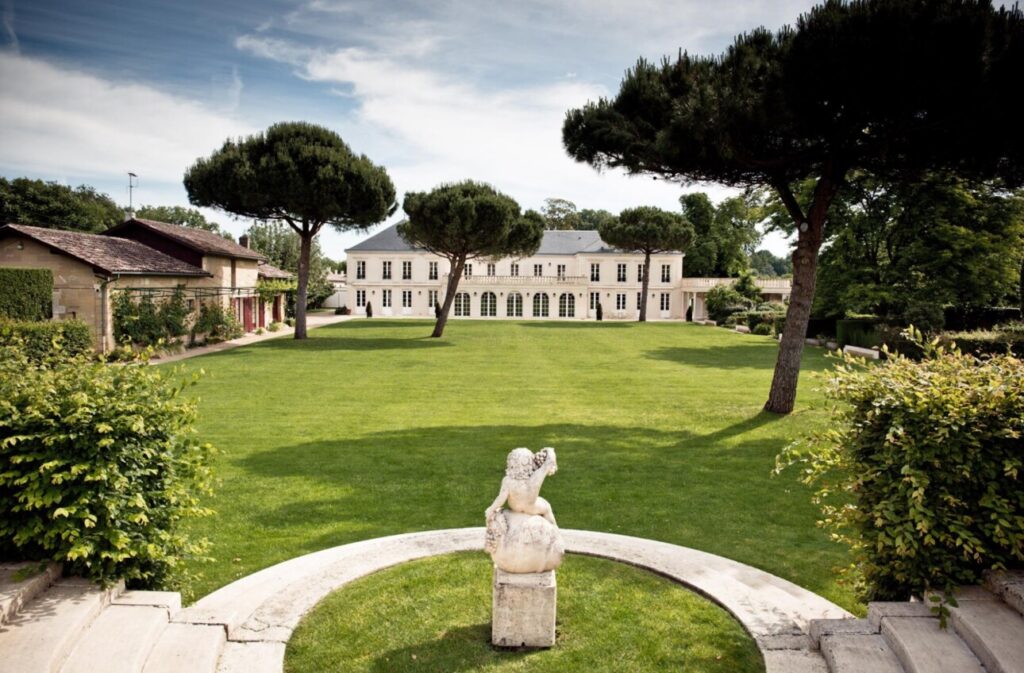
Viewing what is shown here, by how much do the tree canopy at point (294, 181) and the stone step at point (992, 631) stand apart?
1133 inches

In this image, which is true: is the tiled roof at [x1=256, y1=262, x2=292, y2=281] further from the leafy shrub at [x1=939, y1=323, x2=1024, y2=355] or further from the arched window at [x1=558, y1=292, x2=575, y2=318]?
the leafy shrub at [x1=939, y1=323, x2=1024, y2=355]

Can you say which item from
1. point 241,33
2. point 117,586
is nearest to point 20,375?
point 117,586

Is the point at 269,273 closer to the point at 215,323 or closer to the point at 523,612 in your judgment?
the point at 215,323

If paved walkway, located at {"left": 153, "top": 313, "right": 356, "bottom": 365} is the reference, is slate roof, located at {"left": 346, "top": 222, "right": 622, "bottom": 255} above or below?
above

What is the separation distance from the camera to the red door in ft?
118

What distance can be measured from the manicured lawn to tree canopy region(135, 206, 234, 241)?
70.2 m

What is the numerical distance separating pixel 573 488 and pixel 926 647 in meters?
5.26

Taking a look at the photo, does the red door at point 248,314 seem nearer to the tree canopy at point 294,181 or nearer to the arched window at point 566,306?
the tree canopy at point 294,181

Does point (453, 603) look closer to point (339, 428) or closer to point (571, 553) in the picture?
point (571, 553)

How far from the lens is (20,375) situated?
214 inches

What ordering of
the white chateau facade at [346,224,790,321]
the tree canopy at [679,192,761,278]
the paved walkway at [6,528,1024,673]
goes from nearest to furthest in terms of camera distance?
the paved walkway at [6,528,1024,673]
the white chateau facade at [346,224,790,321]
the tree canopy at [679,192,761,278]

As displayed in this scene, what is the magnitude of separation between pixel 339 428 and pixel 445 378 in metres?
7.32

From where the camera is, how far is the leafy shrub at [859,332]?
1090 inches

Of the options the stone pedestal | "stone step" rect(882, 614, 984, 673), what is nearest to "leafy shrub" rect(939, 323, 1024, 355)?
"stone step" rect(882, 614, 984, 673)
